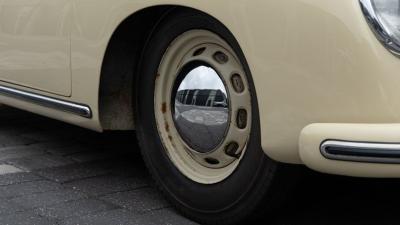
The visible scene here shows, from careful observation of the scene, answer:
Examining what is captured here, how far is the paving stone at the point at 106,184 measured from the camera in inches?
A: 129

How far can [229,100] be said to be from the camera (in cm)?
255

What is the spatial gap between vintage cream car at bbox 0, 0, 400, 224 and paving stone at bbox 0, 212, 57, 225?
0.52 metres

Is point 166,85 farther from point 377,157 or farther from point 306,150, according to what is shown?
point 377,157

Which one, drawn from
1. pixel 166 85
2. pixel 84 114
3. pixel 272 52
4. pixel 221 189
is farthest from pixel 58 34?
pixel 272 52

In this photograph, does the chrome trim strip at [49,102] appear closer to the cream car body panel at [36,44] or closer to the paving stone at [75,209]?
the cream car body panel at [36,44]

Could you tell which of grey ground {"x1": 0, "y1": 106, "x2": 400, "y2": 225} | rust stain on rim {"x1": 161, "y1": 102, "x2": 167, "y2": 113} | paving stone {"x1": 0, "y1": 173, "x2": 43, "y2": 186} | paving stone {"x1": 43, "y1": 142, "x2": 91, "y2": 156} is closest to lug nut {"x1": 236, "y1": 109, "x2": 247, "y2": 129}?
grey ground {"x1": 0, "y1": 106, "x2": 400, "y2": 225}

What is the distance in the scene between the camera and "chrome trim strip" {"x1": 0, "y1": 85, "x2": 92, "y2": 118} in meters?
3.13

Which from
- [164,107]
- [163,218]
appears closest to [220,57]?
[164,107]

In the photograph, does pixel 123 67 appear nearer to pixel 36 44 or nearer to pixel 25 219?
pixel 36 44

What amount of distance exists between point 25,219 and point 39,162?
1011mm

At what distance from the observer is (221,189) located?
2604 millimetres

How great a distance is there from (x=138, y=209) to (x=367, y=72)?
53.7 inches

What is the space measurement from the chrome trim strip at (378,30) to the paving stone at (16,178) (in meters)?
2.10

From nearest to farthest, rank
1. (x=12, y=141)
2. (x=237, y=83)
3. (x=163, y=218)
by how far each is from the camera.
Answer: (x=237, y=83) → (x=163, y=218) → (x=12, y=141)
